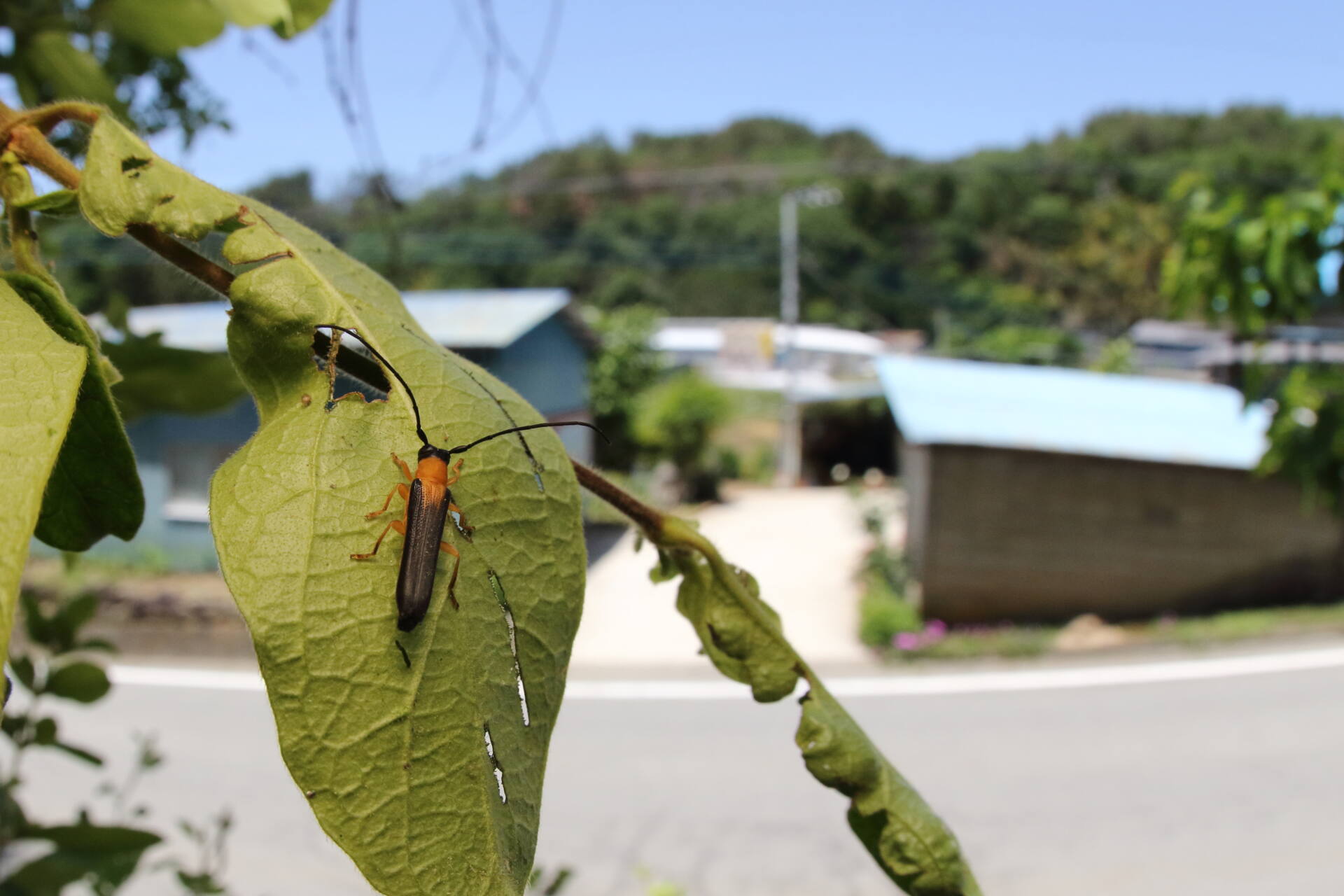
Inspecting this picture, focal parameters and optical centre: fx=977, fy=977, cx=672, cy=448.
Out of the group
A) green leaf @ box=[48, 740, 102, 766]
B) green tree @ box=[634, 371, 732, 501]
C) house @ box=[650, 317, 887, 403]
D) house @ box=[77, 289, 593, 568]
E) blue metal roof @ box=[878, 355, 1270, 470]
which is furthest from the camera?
house @ box=[650, 317, 887, 403]

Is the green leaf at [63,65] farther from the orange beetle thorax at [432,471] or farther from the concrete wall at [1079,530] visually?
the concrete wall at [1079,530]

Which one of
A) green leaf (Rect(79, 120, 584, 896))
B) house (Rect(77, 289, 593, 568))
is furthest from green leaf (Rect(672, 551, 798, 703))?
house (Rect(77, 289, 593, 568))

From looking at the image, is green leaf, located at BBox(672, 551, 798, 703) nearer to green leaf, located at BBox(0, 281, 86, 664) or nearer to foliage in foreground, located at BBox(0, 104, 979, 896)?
foliage in foreground, located at BBox(0, 104, 979, 896)

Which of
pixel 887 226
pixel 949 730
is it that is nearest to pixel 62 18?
pixel 949 730

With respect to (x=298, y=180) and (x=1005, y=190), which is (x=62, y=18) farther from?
(x=1005, y=190)

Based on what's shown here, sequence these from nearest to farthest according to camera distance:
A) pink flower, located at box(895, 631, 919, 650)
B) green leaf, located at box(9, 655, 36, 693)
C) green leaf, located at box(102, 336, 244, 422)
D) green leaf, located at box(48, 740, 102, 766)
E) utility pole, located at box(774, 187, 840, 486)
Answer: green leaf, located at box(102, 336, 244, 422)
green leaf, located at box(48, 740, 102, 766)
green leaf, located at box(9, 655, 36, 693)
pink flower, located at box(895, 631, 919, 650)
utility pole, located at box(774, 187, 840, 486)

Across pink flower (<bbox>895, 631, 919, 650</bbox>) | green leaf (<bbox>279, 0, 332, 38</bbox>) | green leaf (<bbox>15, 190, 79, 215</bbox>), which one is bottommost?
pink flower (<bbox>895, 631, 919, 650</bbox>)
